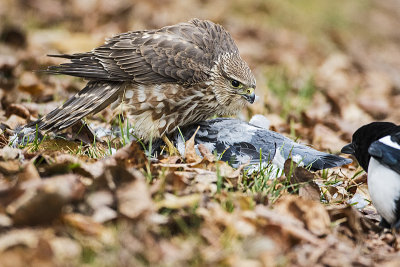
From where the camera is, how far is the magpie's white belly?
3.25 metres

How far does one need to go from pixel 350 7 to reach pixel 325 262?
11.7 m

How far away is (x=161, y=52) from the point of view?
441 cm

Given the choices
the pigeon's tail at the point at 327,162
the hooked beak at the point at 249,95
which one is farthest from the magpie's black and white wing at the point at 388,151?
the hooked beak at the point at 249,95

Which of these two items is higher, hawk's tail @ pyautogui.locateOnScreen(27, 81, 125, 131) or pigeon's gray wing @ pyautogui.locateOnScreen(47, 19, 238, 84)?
pigeon's gray wing @ pyautogui.locateOnScreen(47, 19, 238, 84)

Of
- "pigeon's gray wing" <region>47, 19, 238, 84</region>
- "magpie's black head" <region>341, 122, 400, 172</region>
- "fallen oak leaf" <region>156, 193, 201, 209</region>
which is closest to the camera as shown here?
"fallen oak leaf" <region>156, 193, 201, 209</region>

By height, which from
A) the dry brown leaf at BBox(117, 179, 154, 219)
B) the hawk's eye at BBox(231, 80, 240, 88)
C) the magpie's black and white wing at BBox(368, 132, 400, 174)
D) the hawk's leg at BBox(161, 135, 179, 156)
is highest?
the magpie's black and white wing at BBox(368, 132, 400, 174)

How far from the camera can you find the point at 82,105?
4.44 metres

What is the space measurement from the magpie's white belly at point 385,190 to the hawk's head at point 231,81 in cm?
162

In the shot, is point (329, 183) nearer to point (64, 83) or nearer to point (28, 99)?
point (28, 99)

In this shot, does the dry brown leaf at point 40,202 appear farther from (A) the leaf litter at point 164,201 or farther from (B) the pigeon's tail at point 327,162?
(B) the pigeon's tail at point 327,162

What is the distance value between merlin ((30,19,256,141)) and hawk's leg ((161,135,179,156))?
0.06 meters

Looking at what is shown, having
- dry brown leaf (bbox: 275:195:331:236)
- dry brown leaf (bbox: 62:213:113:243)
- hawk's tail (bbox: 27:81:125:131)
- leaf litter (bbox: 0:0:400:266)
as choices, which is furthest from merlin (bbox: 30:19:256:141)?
dry brown leaf (bbox: 62:213:113:243)

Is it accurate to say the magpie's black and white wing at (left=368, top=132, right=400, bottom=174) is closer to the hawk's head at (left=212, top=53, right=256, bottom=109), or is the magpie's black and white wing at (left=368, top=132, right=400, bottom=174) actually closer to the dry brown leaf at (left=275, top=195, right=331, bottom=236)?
the dry brown leaf at (left=275, top=195, right=331, bottom=236)

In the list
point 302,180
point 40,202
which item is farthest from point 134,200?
point 302,180
